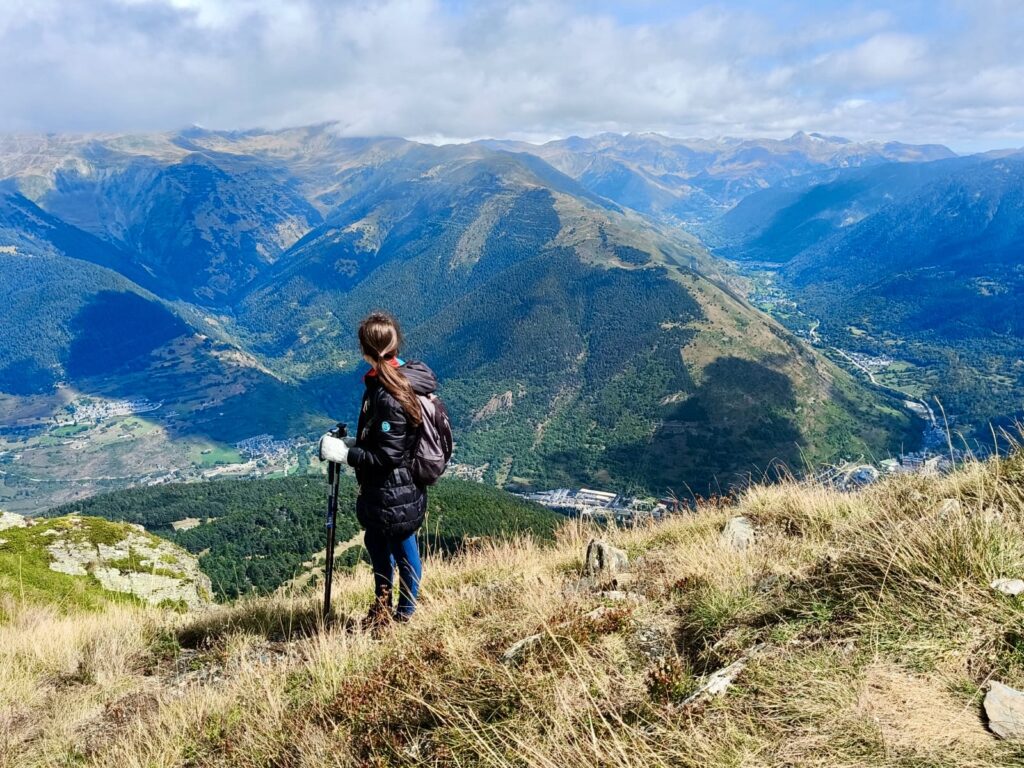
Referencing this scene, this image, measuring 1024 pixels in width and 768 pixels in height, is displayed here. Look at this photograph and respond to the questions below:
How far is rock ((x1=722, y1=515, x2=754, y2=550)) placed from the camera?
5.66 metres

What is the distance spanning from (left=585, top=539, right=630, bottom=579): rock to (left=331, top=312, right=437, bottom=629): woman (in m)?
1.90

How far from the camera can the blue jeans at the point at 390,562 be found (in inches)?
215

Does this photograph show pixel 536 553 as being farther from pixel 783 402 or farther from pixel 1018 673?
pixel 783 402

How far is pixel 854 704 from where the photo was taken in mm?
2354

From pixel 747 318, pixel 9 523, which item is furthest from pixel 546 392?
pixel 9 523

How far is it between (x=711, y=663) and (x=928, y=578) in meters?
1.42

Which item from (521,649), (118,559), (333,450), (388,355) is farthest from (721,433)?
(521,649)

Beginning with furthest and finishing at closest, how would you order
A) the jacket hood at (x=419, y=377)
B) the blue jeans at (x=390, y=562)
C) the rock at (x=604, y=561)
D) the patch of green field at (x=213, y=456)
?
the patch of green field at (x=213, y=456) < the rock at (x=604, y=561) < the blue jeans at (x=390, y=562) < the jacket hood at (x=419, y=377)

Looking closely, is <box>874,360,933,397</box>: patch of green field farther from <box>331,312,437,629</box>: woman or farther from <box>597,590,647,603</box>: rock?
<box>331,312,437,629</box>: woman

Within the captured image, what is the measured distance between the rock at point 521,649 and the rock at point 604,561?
2089 mm

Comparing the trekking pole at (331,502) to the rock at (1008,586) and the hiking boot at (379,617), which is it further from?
the rock at (1008,586)

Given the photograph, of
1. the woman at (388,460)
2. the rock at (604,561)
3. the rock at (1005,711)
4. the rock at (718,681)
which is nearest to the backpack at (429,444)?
the woman at (388,460)

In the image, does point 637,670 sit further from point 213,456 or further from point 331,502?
point 213,456

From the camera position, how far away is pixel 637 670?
3373mm
